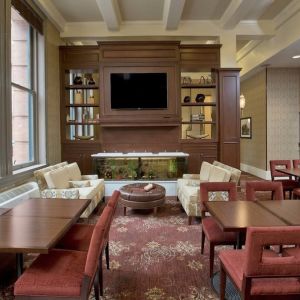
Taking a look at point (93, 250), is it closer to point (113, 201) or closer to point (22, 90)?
point (113, 201)

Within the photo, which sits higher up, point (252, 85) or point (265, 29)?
point (265, 29)

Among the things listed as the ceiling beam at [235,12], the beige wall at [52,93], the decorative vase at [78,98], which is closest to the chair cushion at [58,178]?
the beige wall at [52,93]

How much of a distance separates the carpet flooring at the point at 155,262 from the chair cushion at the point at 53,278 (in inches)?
26.0

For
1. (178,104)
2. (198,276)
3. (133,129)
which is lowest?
(198,276)

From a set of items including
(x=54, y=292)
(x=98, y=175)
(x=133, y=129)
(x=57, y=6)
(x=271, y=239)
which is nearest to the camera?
(x=271, y=239)

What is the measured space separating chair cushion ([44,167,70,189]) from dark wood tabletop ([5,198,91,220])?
1.34m

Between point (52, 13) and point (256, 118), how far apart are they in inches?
256

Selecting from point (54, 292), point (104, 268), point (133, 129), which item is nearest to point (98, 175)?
point (133, 129)

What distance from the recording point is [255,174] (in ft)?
29.7

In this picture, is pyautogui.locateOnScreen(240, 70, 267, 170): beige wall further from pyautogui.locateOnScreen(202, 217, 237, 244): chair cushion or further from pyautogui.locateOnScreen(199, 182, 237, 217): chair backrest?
pyautogui.locateOnScreen(202, 217, 237, 244): chair cushion

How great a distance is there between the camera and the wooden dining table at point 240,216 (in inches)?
82.1

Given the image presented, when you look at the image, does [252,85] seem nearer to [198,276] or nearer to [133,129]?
[133,129]

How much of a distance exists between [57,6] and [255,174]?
7.09 meters

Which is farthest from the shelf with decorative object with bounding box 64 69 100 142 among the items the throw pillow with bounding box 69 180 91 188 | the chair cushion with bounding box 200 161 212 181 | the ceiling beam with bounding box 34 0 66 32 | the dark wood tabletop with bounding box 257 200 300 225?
the dark wood tabletop with bounding box 257 200 300 225
